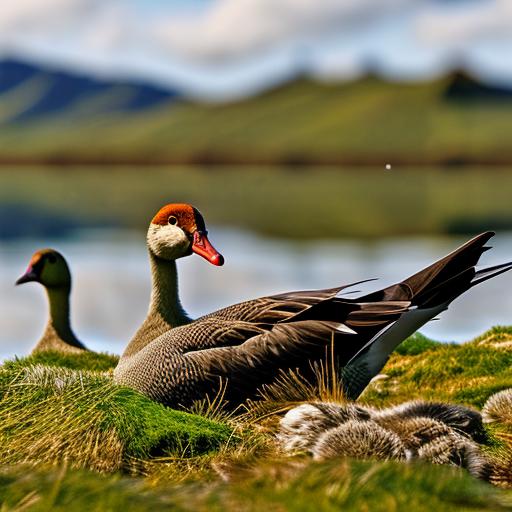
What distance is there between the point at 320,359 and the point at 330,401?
98 cm

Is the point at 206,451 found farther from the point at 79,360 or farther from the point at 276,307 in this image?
the point at 79,360

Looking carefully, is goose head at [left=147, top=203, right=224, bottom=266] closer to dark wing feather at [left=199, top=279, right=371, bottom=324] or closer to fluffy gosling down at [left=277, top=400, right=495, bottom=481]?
dark wing feather at [left=199, top=279, right=371, bottom=324]

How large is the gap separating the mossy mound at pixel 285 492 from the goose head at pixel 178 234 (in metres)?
5.49

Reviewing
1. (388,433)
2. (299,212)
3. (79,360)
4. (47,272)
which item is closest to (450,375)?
(388,433)

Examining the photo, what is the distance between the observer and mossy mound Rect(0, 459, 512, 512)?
244 inches

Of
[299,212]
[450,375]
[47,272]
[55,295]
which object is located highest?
[299,212]

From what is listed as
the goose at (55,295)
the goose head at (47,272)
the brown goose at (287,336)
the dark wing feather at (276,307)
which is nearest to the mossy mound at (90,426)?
the brown goose at (287,336)

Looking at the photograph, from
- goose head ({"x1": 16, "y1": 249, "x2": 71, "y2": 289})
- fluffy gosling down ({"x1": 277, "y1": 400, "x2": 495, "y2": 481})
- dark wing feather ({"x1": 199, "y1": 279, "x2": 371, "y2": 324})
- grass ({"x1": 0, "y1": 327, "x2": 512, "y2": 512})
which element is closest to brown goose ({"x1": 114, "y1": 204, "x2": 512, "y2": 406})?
dark wing feather ({"x1": 199, "y1": 279, "x2": 371, "y2": 324})

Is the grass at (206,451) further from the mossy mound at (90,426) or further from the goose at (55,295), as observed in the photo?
the goose at (55,295)

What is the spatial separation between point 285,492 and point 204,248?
6.11 m

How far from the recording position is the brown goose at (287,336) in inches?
444

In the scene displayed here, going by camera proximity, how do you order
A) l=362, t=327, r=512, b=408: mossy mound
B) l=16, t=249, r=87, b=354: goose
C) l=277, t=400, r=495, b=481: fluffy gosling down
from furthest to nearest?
l=16, t=249, r=87, b=354: goose
l=362, t=327, r=512, b=408: mossy mound
l=277, t=400, r=495, b=481: fluffy gosling down

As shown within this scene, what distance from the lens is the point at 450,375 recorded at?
47.9 ft

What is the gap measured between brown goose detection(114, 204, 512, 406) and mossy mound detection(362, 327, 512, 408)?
2.04m
